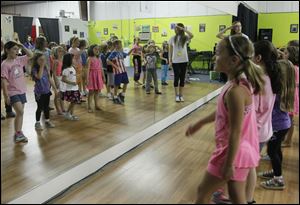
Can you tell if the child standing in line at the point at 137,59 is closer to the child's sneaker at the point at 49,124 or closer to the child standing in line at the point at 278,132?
the child's sneaker at the point at 49,124

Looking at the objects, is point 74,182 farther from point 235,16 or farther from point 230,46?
point 235,16

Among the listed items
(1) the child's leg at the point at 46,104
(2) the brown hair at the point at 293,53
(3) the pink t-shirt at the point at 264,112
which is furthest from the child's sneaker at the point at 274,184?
(1) the child's leg at the point at 46,104

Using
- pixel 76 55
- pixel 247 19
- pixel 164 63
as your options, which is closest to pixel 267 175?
pixel 76 55

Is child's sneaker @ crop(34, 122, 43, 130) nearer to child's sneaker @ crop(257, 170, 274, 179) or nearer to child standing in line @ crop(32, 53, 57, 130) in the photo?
child standing in line @ crop(32, 53, 57, 130)

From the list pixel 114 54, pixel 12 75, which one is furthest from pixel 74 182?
pixel 114 54

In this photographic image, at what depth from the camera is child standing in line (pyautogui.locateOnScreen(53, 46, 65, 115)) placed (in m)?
3.12

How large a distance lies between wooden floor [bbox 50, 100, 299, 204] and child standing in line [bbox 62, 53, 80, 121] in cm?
98

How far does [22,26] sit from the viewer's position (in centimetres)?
241

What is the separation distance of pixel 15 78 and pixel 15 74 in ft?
0.18

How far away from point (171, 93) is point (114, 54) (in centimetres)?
180

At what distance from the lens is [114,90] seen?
4.71 metres

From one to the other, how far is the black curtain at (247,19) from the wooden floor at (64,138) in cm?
357

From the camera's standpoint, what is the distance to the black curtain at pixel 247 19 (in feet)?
24.0

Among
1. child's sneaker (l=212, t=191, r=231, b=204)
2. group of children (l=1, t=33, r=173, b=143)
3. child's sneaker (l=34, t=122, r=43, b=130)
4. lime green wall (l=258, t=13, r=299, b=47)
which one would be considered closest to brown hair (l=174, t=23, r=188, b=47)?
group of children (l=1, t=33, r=173, b=143)
